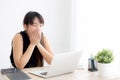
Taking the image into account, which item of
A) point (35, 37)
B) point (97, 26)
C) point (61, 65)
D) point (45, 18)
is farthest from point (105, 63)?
point (45, 18)

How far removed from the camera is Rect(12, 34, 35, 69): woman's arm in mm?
2020

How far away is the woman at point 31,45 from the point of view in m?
2.08

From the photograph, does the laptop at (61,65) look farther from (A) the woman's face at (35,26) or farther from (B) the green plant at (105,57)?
(A) the woman's face at (35,26)

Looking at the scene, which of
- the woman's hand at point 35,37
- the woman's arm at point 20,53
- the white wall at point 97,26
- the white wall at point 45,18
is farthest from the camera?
the white wall at point 45,18

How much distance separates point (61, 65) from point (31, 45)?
0.52 m

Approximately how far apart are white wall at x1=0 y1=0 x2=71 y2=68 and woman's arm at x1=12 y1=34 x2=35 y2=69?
1.14 meters

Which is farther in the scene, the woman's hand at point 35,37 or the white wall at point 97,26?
the white wall at point 97,26

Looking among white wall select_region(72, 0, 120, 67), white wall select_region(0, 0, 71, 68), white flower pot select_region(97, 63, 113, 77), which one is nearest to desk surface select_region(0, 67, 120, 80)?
white flower pot select_region(97, 63, 113, 77)

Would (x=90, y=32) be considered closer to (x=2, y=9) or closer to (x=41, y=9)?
(x=41, y=9)

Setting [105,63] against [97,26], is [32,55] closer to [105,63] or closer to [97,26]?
[105,63]

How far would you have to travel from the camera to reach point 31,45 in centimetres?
216

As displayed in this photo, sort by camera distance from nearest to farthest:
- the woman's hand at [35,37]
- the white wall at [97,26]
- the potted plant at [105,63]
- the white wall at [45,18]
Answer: the potted plant at [105,63] < the woman's hand at [35,37] < the white wall at [97,26] < the white wall at [45,18]

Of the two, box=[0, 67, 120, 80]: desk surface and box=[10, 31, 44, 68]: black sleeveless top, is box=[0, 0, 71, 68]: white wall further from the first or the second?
box=[0, 67, 120, 80]: desk surface

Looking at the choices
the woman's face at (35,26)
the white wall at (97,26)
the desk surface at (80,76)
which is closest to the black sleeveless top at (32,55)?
the woman's face at (35,26)
